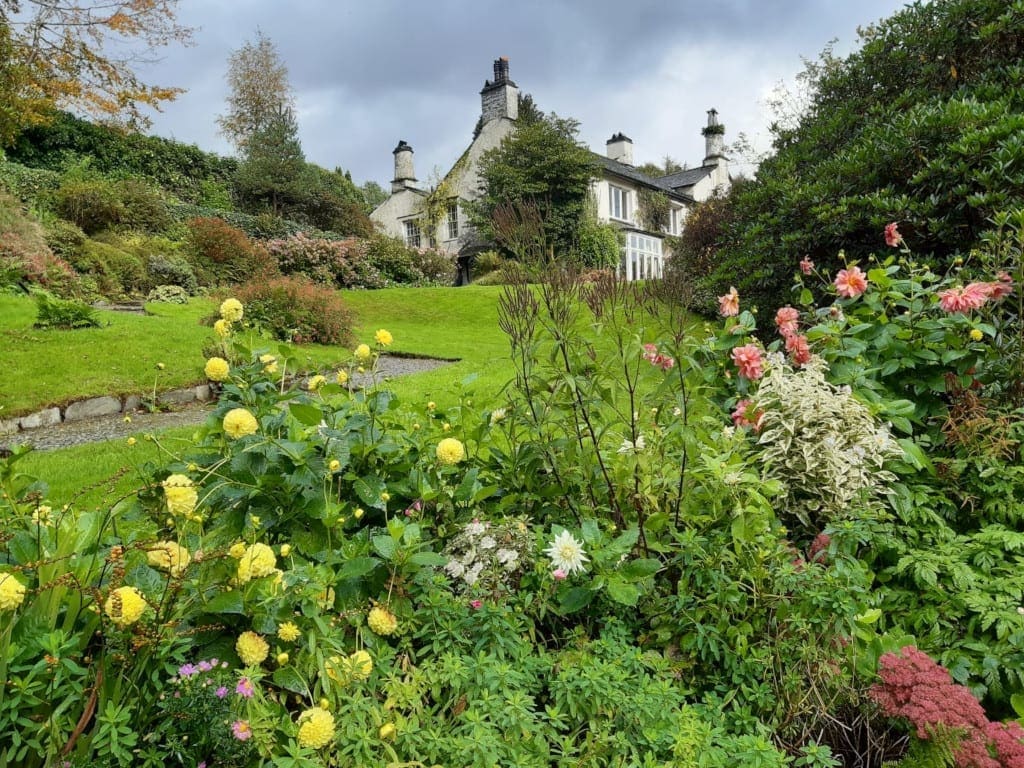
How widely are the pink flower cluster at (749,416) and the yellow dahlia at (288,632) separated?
6.97 ft

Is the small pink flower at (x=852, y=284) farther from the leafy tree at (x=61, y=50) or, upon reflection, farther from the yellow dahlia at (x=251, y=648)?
the leafy tree at (x=61, y=50)

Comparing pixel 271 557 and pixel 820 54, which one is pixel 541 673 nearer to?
pixel 271 557

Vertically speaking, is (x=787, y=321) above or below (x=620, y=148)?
below

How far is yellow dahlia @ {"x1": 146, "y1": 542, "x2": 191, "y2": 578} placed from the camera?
1.27 metres

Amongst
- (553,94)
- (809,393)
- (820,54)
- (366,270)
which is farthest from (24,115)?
(553,94)

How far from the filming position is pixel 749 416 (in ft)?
9.48

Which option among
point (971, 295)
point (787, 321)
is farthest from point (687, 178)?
point (971, 295)

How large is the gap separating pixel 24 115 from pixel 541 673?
972cm

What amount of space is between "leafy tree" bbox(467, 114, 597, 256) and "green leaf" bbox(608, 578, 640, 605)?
24071 mm

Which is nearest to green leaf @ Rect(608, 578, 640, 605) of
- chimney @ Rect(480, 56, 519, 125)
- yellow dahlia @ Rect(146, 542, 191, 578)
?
yellow dahlia @ Rect(146, 542, 191, 578)

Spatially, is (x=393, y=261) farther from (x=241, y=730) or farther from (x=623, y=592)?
(x=241, y=730)

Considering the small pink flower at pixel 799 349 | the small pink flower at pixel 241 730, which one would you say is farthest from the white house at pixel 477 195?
the small pink flower at pixel 241 730

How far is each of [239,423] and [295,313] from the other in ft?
33.0

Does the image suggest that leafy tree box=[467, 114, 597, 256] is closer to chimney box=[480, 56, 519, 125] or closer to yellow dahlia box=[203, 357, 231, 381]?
chimney box=[480, 56, 519, 125]
